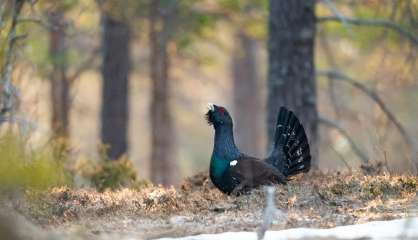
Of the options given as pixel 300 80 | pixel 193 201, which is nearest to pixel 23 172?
pixel 193 201

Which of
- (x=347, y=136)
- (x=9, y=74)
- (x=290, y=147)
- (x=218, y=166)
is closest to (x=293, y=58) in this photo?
(x=347, y=136)

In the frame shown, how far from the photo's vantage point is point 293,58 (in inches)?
522

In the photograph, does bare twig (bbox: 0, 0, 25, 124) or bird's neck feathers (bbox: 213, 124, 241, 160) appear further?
bare twig (bbox: 0, 0, 25, 124)

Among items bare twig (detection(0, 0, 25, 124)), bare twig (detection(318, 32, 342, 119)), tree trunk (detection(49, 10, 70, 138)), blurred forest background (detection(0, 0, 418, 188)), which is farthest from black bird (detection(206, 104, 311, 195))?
tree trunk (detection(49, 10, 70, 138))

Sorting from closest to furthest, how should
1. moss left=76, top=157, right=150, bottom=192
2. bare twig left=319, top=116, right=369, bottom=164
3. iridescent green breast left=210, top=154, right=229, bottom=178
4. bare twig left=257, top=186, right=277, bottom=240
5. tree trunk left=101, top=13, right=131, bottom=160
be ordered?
bare twig left=257, top=186, right=277, bottom=240 → iridescent green breast left=210, top=154, right=229, bottom=178 → moss left=76, top=157, right=150, bottom=192 → bare twig left=319, top=116, right=369, bottom=164 → tree trunk left=101, top=13, right=131, bottom=160

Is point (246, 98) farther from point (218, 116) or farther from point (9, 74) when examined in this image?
point (218, 116)

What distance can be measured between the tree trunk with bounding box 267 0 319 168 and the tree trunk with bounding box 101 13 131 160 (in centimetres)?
476

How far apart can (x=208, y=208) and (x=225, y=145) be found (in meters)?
1.42

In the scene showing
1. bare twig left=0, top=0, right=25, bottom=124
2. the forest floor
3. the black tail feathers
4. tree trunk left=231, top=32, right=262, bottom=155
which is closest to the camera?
the forest floor

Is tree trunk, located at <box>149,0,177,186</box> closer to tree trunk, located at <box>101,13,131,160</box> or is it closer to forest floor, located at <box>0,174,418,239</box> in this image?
tree trunk, located at <box>101,13,131,160</box>

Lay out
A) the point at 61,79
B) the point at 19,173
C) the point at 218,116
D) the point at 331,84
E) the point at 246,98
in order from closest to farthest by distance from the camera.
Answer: the point at 19,173, the point at 218,116, the point at 331,84, the point at 61,79, the point at 246,98

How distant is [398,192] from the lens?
8852 millimetres

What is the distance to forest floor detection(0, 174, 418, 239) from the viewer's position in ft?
24.6

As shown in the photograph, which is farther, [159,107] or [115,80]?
[159,107]
